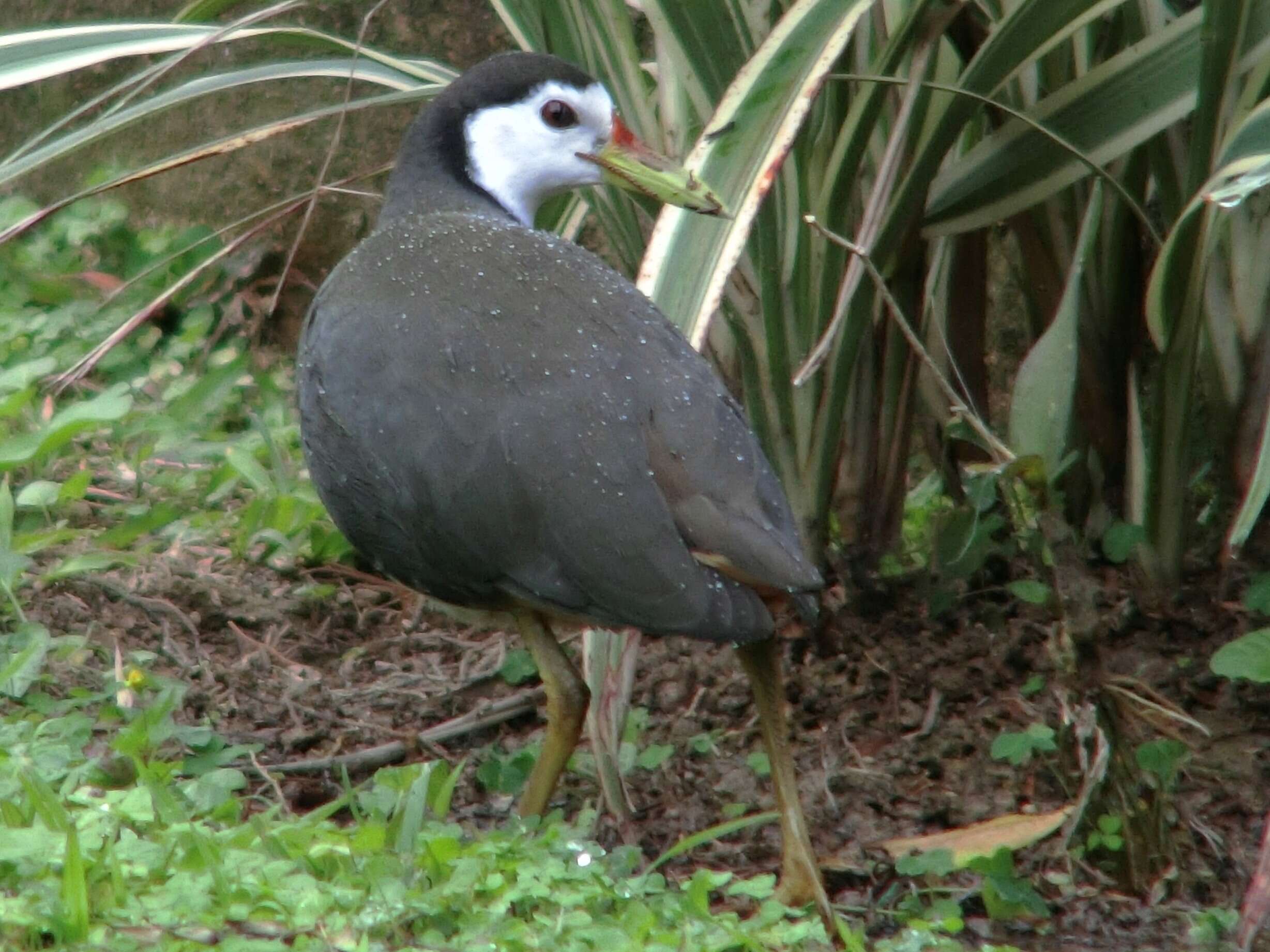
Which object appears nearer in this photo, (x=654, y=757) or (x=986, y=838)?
(x=986, y=838)

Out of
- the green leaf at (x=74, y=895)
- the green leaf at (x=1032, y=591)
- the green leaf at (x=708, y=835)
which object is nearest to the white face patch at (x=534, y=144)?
the green leaf at (x=1032, y=591)

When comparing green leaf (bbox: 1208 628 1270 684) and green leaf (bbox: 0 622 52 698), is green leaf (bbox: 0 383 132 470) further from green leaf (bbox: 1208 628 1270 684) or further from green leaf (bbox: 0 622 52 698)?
green leaf (bbox: 1208 628 1270 684)

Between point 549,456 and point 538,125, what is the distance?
921 millimetres

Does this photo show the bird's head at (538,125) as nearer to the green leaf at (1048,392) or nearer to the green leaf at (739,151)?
the green leaf at (739,151)

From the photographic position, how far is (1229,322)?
298 centimetres

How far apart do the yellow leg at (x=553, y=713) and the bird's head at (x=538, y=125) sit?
80 cm

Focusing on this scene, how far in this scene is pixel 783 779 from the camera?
8.59 feet

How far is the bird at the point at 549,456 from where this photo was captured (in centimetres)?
241

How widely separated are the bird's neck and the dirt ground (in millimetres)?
915

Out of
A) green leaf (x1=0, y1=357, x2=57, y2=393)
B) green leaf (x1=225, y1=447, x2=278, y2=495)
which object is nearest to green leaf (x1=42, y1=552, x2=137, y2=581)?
green leaf (x1=225, y1=447, x2=278, y2=495)

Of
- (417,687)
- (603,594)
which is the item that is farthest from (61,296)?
(603,594)

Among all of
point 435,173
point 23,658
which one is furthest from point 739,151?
point 23,658

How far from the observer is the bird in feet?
7.90

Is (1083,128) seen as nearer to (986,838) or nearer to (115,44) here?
(986,838)
